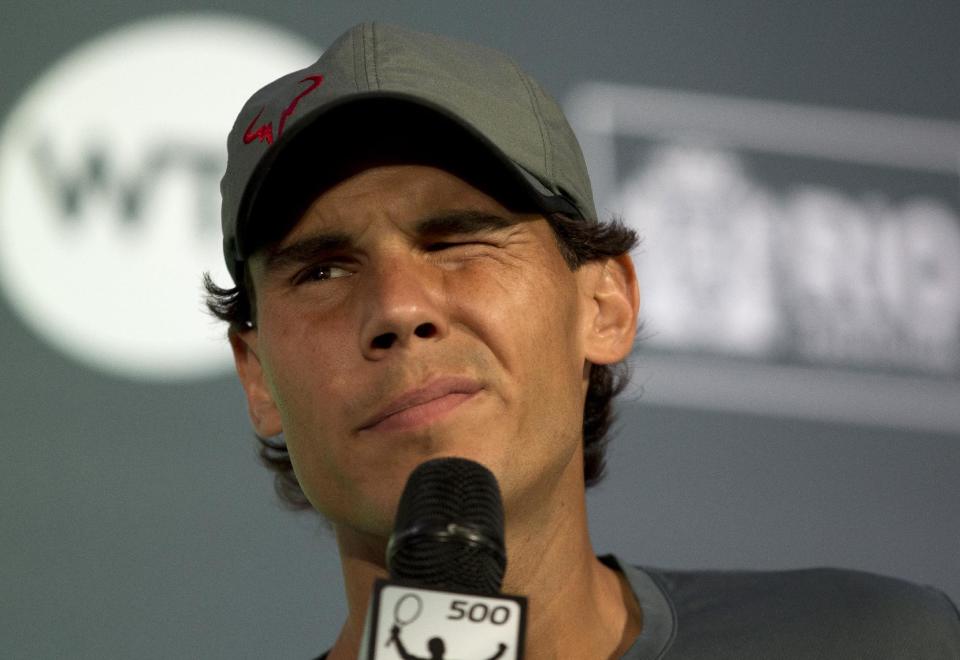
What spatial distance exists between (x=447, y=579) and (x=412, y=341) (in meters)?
0.45

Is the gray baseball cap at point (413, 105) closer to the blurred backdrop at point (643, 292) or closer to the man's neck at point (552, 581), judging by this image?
the man's neck at point (552, 581)

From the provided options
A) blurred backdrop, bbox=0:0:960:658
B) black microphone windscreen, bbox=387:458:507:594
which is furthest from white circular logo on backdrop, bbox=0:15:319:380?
black microphone windscreen, bbox=387:458:507:594

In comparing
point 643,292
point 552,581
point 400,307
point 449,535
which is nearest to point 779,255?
point 643,292

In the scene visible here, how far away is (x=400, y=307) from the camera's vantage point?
3.86 ft

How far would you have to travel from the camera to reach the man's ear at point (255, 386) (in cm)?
145

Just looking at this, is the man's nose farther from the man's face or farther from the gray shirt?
the gray shirt

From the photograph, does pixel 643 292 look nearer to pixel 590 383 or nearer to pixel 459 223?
pixel 590 383

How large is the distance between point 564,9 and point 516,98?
0.92m

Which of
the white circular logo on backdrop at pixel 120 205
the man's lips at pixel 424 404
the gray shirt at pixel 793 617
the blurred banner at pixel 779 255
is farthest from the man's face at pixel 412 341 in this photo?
the blurred banner at pixel 779 255

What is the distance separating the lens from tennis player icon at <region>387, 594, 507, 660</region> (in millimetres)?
708

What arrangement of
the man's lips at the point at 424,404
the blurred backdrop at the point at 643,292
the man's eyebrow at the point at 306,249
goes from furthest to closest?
the blurred backdrop at the point at 643,292
the man's eyebrow at the point at 306,249
the man's lips at the point at 424,404

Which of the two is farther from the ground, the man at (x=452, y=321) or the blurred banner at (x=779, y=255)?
the blurred banner at (x=779, y=255)

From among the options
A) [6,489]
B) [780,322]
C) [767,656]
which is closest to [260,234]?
[767,656]

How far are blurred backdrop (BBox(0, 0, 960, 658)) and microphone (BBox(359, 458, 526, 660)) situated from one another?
3.74 feet
